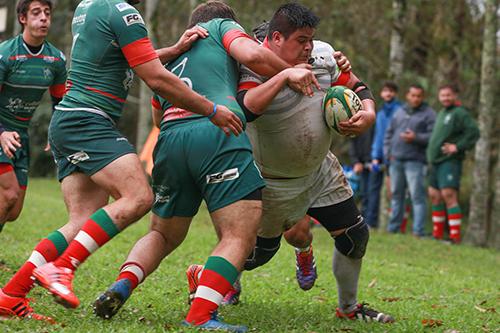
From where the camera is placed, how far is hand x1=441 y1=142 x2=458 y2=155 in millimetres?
13747

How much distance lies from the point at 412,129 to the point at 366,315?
8585 mm

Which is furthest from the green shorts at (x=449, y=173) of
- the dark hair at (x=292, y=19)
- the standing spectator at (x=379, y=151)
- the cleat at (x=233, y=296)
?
the dark hair at (x=292, y=19)

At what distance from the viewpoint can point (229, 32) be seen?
542 centimetres

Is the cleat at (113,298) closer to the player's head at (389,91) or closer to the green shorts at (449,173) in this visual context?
the green shorts at (449,173)

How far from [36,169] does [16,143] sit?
25.5m

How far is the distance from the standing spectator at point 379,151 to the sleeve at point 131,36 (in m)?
10.3

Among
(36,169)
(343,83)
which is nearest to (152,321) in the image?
(343,83)

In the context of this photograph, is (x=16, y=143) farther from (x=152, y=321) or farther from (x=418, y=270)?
(x=418, y=270)

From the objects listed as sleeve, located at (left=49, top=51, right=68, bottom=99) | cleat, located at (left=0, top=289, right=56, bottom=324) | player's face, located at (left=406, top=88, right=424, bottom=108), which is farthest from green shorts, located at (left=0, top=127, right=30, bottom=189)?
player's face, located at (left=406, top=88, right=424, bottom=108)

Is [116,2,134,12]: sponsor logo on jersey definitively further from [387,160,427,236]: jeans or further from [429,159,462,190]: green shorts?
[387,160,427,236]: jeans

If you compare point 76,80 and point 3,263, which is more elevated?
point 76,80

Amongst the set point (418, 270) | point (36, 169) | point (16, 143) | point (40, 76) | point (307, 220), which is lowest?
point (36, 169)

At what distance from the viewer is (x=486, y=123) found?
→ 50.1 ft

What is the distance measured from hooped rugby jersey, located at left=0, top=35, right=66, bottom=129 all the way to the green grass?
1478 mm
